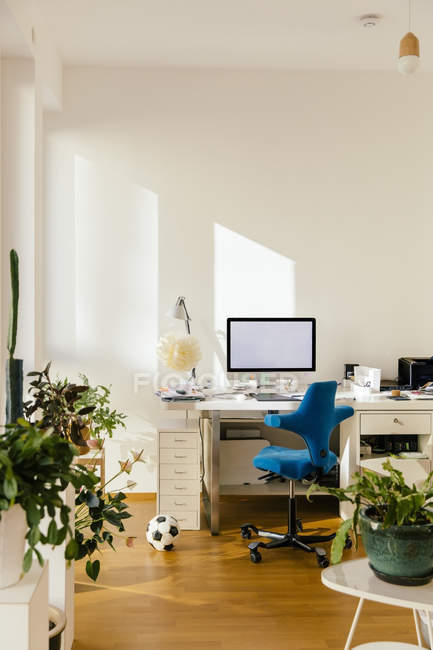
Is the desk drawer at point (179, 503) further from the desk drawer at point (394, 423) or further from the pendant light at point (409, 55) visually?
the pendant light at point (409, 55)

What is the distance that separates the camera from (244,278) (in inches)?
183

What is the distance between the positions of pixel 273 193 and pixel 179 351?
1315 mm

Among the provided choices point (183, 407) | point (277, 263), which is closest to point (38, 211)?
point (183, 407)

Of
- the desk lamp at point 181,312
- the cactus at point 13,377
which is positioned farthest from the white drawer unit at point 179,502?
the cactus at point 13,377

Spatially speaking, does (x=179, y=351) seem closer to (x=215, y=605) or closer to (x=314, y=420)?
(x=314, y=420)

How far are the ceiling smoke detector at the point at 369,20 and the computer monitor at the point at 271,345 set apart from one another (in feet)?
5.77

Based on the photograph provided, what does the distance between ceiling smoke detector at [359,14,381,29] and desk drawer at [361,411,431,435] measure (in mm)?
2192

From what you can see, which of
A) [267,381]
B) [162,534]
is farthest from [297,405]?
[162,534]

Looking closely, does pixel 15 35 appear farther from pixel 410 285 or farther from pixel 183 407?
pixel 410 285

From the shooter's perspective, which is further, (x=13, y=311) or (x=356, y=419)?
(x=356, y=419)

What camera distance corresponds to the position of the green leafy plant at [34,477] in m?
1.53

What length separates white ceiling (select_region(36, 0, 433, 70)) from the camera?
367 centimetres

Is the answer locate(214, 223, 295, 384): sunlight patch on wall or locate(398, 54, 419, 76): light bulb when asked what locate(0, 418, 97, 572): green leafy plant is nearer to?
locate(398, 54, 419, 76): light bulb

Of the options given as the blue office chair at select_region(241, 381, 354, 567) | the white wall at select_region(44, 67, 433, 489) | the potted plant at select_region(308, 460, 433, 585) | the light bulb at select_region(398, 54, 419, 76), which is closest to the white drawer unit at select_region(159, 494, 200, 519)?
the blue office chair at select_region(241, 381, 354, 567)
